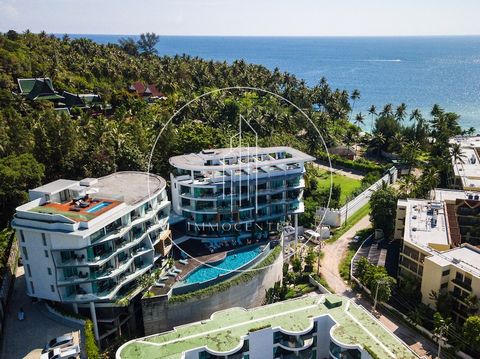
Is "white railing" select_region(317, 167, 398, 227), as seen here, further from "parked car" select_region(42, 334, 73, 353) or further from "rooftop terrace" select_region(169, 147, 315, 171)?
"parked car" select_region(42, 334, 73, 353)

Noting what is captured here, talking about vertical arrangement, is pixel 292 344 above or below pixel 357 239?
above

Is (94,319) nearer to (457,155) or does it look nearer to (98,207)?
(98,207)

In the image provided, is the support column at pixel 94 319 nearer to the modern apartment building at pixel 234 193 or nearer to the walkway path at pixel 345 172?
the modern apartment building at pixel 234 193

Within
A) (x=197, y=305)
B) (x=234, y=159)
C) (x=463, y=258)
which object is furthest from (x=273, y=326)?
(x=234, y=159)

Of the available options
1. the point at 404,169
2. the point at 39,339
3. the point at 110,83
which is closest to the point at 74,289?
the point at 39,339

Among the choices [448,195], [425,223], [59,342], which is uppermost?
[448,195]

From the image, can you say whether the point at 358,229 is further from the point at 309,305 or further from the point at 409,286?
the point at 309,305

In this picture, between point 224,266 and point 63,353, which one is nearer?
point 63,353
